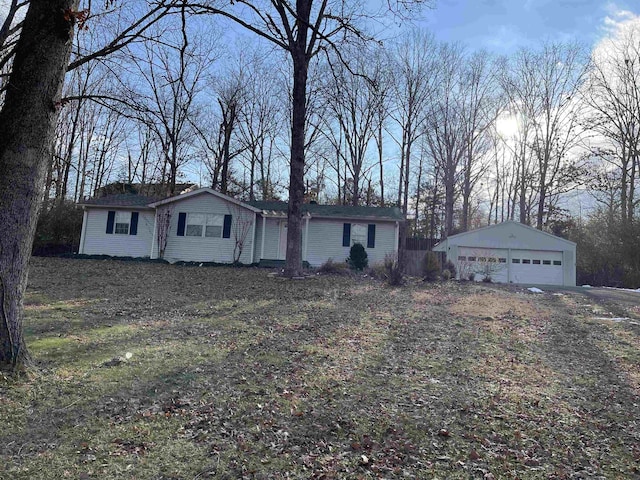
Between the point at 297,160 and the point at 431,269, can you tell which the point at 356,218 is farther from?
the point at 297,160

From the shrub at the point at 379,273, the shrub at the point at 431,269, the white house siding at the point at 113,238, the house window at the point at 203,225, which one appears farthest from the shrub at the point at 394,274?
the white house siding at the point at 113,238

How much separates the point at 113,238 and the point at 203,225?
177 inches

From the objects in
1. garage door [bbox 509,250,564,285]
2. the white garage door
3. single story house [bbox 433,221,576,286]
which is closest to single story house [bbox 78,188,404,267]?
single story house [bbox 433,221,576,286]

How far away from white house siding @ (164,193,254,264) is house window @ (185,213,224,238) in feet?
0.59

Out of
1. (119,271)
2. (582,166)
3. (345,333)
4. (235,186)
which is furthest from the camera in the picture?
(235,186)

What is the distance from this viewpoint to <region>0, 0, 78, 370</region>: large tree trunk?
3812mm

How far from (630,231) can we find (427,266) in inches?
511

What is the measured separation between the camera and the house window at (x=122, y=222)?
64.5 feet

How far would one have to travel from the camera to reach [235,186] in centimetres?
3108

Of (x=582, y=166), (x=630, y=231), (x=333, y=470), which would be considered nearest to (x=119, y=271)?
(x=333, y=470)

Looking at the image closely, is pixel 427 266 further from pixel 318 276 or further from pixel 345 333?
pixel 345 333

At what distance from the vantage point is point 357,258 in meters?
18.7

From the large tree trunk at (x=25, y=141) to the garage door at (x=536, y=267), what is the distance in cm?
2083

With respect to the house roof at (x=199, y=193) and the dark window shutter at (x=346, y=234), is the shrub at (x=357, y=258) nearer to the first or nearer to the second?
the dark window shutter at (x=346, y=234)
